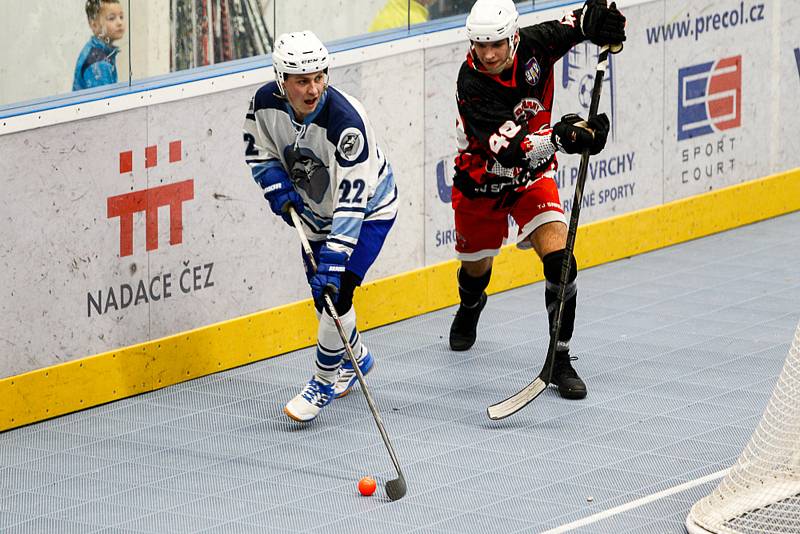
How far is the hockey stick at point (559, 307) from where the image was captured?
6395 millimetres

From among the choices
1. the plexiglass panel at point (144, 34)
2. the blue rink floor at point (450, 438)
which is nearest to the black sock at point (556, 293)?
the blue rink floor at point (450, 438)

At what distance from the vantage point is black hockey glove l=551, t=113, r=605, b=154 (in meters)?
6.20

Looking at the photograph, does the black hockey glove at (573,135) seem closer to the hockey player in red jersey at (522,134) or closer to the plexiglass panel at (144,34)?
the hockey player in red jersey at (522,134)

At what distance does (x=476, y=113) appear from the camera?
6.54m

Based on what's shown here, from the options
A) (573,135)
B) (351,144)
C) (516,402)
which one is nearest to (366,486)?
(516,402)

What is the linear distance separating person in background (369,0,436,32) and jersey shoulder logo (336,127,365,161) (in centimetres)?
178

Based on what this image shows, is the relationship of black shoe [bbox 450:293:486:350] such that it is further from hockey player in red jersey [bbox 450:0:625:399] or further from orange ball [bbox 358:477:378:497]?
orange ball [bbox 358:477:378:497]

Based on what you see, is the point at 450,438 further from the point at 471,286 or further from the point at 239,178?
the point at 239,178

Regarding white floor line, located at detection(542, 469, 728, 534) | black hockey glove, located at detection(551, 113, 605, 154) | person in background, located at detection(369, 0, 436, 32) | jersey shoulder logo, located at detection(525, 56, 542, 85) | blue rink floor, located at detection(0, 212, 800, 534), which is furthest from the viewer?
person in background, located at detection(369, 0, 436, 32)

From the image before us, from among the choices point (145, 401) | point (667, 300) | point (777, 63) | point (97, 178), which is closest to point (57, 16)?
point (97, 178)

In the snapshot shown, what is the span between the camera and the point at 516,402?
21.1ft

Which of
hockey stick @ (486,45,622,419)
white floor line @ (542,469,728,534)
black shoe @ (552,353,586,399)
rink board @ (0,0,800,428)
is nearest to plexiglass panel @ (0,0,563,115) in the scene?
rink board @ (0,0,800,428)

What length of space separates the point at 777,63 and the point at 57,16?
15.2 feet

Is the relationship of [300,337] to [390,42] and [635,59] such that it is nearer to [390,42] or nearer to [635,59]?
[390,42]
